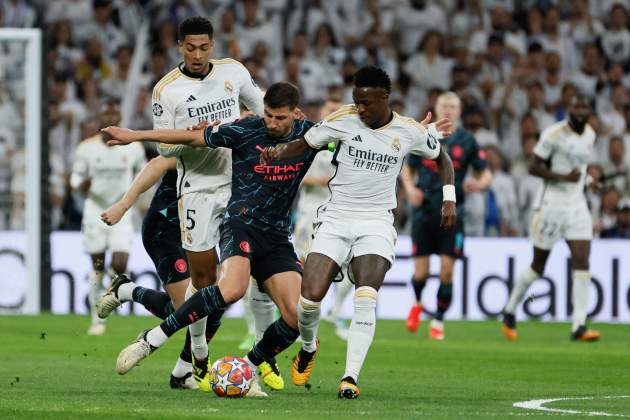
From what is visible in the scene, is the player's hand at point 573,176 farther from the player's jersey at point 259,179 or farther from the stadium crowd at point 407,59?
the player's jersey at point 259,179

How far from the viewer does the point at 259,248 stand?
409 inches

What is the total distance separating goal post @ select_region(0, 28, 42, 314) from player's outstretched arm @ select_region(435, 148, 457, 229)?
434 inches

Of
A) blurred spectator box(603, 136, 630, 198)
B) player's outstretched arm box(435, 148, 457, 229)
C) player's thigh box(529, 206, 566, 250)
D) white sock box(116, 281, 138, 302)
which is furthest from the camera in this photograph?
blurred spectator box(603, 136, 630, 198)

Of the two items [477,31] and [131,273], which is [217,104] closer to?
[131,273]

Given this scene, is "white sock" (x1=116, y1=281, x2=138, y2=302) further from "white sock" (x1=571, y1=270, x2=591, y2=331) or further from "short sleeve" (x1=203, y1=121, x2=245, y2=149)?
"white sock" (x1=571, y1=270, x2=591, y2=331)

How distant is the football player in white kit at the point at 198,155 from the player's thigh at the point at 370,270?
49.2 inches

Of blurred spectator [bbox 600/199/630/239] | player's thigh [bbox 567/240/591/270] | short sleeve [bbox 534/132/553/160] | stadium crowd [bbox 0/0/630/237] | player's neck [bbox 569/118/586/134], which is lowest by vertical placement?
player's thigh [bbox 567/240/591/270]

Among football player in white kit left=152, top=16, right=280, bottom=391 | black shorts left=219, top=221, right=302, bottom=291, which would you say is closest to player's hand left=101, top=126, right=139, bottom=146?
football player in white kit left=152, top=16, right=280, bottom=391

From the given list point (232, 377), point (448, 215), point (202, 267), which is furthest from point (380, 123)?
point (232, 377)

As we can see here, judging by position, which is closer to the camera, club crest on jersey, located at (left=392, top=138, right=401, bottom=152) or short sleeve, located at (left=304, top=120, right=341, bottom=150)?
short sleeve, located at (left=304, top=120, right=341, bottom=150)

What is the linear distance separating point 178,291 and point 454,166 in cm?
658

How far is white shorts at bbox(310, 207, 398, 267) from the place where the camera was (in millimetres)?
10234

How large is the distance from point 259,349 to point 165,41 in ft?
45.4

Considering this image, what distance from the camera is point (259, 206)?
10508mm
